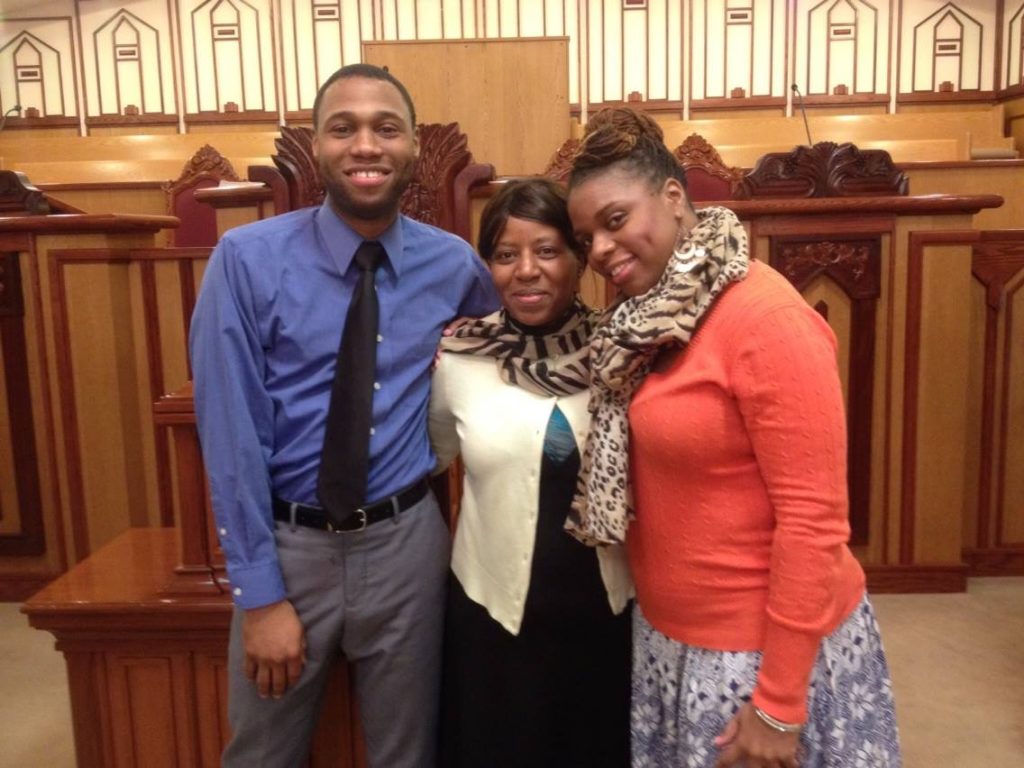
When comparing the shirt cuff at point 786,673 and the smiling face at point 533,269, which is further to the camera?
the smiling face at point 533,269

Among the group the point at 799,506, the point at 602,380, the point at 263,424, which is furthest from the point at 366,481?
the point at 799,506

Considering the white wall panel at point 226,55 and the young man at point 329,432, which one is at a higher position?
→ the white wall panel at point 226,55

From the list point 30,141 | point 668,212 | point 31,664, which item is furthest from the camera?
point 30,141

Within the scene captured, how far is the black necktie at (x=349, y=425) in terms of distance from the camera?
1259 millimetres

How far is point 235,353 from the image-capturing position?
121cm

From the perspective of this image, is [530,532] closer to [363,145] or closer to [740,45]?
[363,145]

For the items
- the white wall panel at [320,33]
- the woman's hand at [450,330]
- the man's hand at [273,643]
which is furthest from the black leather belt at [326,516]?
the white wall panel at [320,33]

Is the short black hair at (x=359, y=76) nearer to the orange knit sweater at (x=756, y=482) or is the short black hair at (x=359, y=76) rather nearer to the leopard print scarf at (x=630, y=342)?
the leopard print scarf at (x=630, y=342)

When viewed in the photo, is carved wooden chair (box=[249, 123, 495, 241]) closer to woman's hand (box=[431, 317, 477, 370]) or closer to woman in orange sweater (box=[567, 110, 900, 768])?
woman's hand (box=[431, 317, 477, 370])

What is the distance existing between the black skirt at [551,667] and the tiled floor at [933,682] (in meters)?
1.06

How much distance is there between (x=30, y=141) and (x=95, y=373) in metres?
5.16

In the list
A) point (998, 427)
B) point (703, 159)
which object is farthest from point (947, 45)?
point (998, 427)

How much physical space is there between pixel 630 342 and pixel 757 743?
1.62 ft

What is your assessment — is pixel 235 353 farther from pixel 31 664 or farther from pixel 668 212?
pixel 31 664
